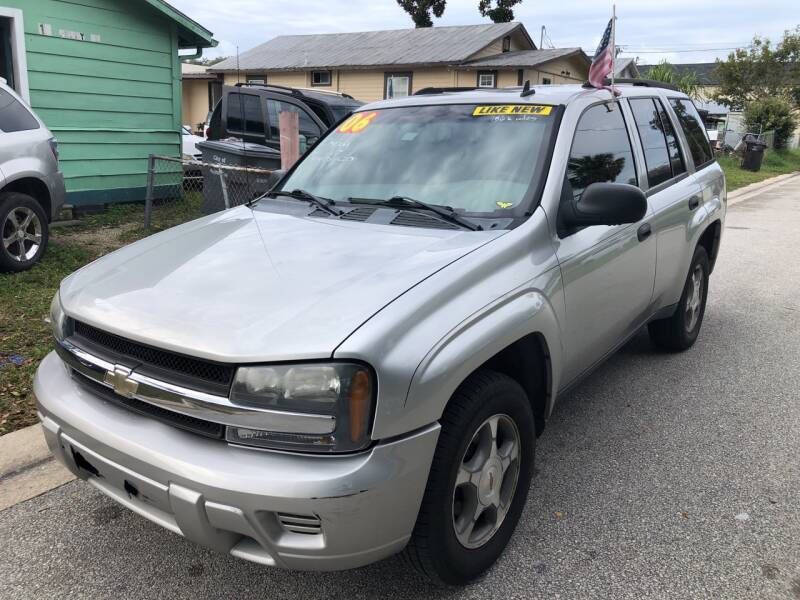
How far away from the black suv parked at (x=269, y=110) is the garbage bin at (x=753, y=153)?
18671mm

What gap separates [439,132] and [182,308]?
167 centimetres

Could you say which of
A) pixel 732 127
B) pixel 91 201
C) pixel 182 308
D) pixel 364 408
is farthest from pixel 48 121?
pixel 732 127

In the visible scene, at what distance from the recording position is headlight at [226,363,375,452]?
1.94m

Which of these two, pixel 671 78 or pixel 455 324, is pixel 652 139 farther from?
pixel 671 78

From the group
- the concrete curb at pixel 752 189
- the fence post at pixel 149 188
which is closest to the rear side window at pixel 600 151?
the fence post at pixel 149 188

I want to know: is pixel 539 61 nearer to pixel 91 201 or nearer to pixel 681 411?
pixel 91 201

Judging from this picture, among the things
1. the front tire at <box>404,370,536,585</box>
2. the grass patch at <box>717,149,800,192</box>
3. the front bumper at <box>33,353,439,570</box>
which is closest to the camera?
the front bumper at <box>33,353,439,570</box>

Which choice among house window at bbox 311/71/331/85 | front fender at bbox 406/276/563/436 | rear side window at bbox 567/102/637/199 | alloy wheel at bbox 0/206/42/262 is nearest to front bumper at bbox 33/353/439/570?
front fender at bbox 406/276/563/436

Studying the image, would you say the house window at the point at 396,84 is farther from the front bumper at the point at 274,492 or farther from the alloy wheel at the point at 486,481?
the front bumper at the point at 274,492

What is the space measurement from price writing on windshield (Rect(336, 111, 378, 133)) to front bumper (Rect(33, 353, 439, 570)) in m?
2.13

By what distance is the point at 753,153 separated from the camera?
→ 2392cm

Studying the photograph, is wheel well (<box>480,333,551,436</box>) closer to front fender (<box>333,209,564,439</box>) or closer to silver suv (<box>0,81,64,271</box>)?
front fender (<box>333,209,564,439</box>)

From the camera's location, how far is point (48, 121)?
30.1 ft

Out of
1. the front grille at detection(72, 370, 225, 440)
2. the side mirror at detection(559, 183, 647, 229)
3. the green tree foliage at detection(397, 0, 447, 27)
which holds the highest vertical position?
the green tree foliage at detection(397, 0, 447, 27)
